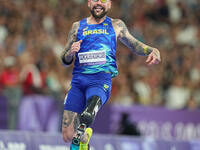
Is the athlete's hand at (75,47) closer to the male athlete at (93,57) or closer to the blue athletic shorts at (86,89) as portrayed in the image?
the male athlete at (93,57)

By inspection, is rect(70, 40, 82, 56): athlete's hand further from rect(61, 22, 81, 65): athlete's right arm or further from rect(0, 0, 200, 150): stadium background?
rect(0, 0, 200, 150): stadium background

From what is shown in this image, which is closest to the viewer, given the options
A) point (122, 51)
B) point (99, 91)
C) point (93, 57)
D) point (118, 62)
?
point (99, 91)

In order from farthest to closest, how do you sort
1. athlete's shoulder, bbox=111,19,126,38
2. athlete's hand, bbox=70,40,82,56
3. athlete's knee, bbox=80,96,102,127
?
1. athlete's shoulder, bbox=111,19,126,38
2. athlete's hand, bbox=70,40,82,56
3. athlete's knee, bbox=80,96,102,127

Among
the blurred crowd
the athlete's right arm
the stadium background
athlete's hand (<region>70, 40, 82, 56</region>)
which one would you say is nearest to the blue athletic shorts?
the athlete's right arm

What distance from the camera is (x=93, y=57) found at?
778 cm

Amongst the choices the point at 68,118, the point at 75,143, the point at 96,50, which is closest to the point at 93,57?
the point at 96,50

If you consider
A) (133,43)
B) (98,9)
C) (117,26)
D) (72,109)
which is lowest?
(72,109)

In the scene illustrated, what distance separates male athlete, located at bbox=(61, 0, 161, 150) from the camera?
25.5 feet

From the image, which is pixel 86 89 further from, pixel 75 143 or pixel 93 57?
pixel 75 143

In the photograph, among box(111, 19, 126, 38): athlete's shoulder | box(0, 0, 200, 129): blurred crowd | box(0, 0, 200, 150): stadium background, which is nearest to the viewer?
box(111, 19, 126, 38): athlete's shoulder

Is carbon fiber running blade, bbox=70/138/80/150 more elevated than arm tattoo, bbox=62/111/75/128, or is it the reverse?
arm tattoo, bbox=62/111/75/128

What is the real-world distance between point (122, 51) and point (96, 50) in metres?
9.65

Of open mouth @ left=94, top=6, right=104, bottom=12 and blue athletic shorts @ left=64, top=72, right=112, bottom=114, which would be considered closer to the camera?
blue athletic shorts @ left=64, top=72, right=112, bottom=114

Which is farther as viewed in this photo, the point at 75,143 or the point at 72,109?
the point at 72,109
